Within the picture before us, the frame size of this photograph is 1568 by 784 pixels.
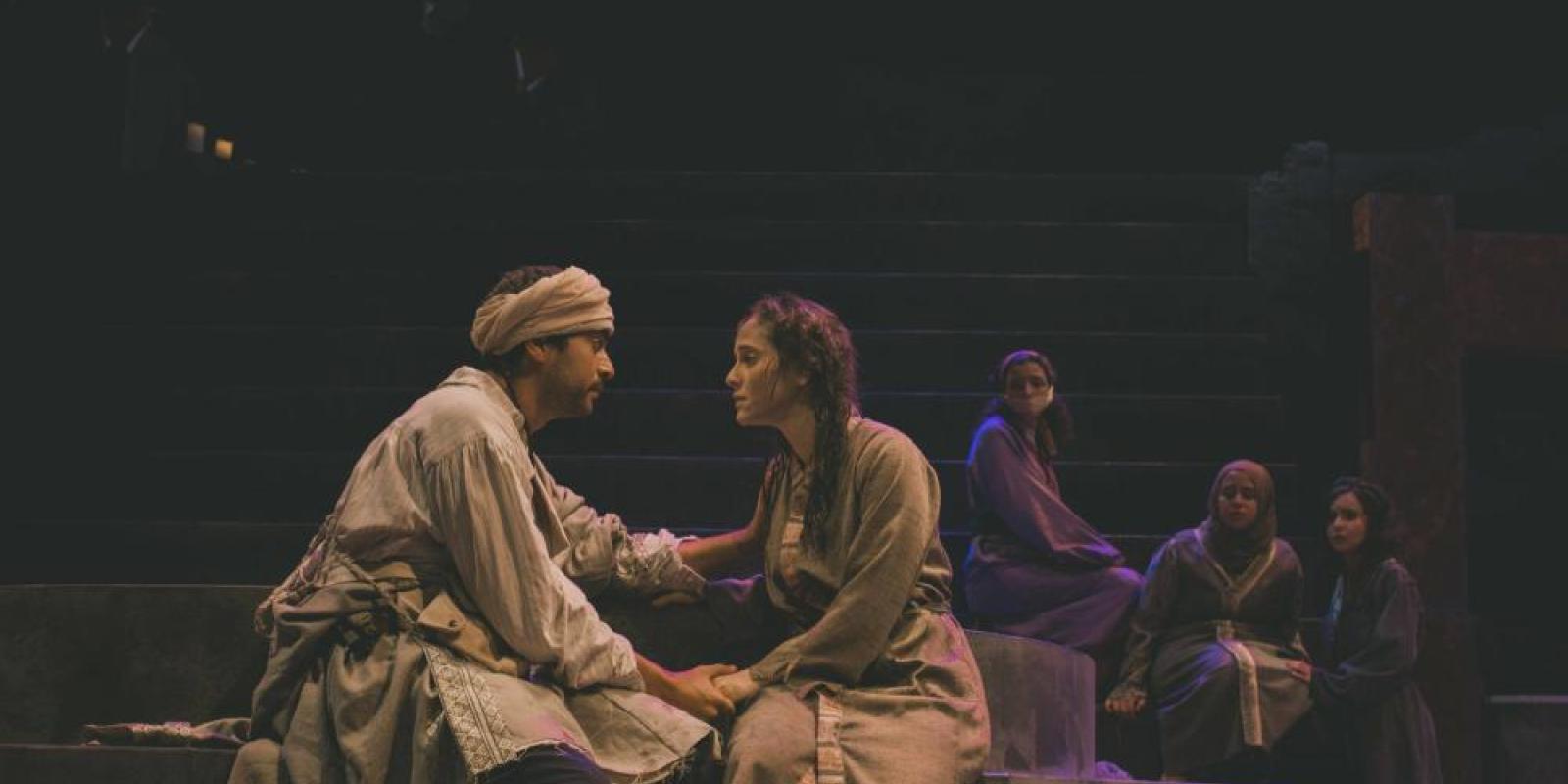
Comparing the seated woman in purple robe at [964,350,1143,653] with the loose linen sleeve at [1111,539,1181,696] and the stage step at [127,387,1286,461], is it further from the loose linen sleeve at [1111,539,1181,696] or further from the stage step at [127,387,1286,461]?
the stage step at [127,387,1286,461]

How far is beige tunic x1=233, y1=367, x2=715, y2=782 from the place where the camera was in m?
2.99

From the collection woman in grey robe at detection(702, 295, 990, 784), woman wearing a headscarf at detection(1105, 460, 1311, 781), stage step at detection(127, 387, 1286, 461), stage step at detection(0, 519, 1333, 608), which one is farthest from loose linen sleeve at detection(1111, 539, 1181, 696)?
woman in grey robe at detection(702, 295, 990, 784)

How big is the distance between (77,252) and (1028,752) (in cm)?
508

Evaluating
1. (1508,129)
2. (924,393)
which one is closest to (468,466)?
(924,393)

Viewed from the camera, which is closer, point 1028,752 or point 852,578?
point 852,578

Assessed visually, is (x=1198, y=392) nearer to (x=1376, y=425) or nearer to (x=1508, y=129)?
(x=1376, y=425)

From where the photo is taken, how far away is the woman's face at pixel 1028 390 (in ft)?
19.1

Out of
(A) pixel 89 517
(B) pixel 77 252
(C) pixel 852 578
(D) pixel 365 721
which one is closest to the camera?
(D) pixel 365 721

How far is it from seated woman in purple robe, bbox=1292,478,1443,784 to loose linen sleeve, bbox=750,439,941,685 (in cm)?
228

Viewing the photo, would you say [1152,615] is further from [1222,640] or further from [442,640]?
Result: [442,640]

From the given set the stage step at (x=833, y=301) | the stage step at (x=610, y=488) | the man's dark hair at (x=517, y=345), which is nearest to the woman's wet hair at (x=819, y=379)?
the man's dark hair at (x=517, y=345)

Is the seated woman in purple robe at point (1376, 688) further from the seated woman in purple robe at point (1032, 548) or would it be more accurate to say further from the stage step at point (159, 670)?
the stage step at point (159, 670)

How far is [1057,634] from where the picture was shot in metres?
5.56

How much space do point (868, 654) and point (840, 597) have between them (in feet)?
0.42
